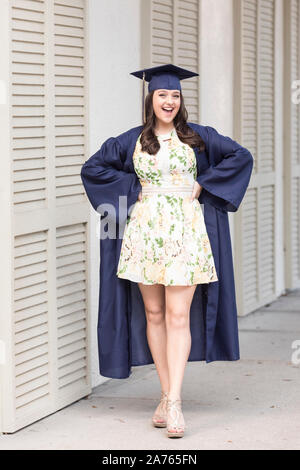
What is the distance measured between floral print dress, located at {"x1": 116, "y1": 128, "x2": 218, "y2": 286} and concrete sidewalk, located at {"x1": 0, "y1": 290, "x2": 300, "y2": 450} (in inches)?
27.3

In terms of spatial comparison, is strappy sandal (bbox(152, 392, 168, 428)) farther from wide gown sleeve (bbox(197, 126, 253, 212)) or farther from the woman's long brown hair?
the woman's long brown hair

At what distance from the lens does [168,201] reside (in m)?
5.01

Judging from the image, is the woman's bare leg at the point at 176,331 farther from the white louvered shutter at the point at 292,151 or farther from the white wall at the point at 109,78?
the white louvered shutter at the point at 292,151

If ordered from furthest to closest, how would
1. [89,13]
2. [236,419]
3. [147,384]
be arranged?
[147,384]
[89,13]
[236,419]

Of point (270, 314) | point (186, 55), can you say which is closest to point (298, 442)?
point (186, 55)

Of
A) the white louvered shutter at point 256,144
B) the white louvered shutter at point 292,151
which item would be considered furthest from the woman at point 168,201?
the white louvered shutter at point 292,151

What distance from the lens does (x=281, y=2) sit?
9.30 meters

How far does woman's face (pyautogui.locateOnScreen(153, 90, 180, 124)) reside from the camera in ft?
16.3

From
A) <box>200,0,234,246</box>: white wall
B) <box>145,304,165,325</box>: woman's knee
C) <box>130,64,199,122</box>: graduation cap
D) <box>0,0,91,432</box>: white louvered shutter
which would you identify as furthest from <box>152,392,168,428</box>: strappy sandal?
<box>200,0,234,246</box>: white wall

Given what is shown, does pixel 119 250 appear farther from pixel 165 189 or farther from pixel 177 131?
pixel 177 131

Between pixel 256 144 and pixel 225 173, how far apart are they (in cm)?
355

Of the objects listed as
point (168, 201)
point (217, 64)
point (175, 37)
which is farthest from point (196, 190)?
point (217, 64)

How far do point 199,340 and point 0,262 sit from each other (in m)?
1.10
